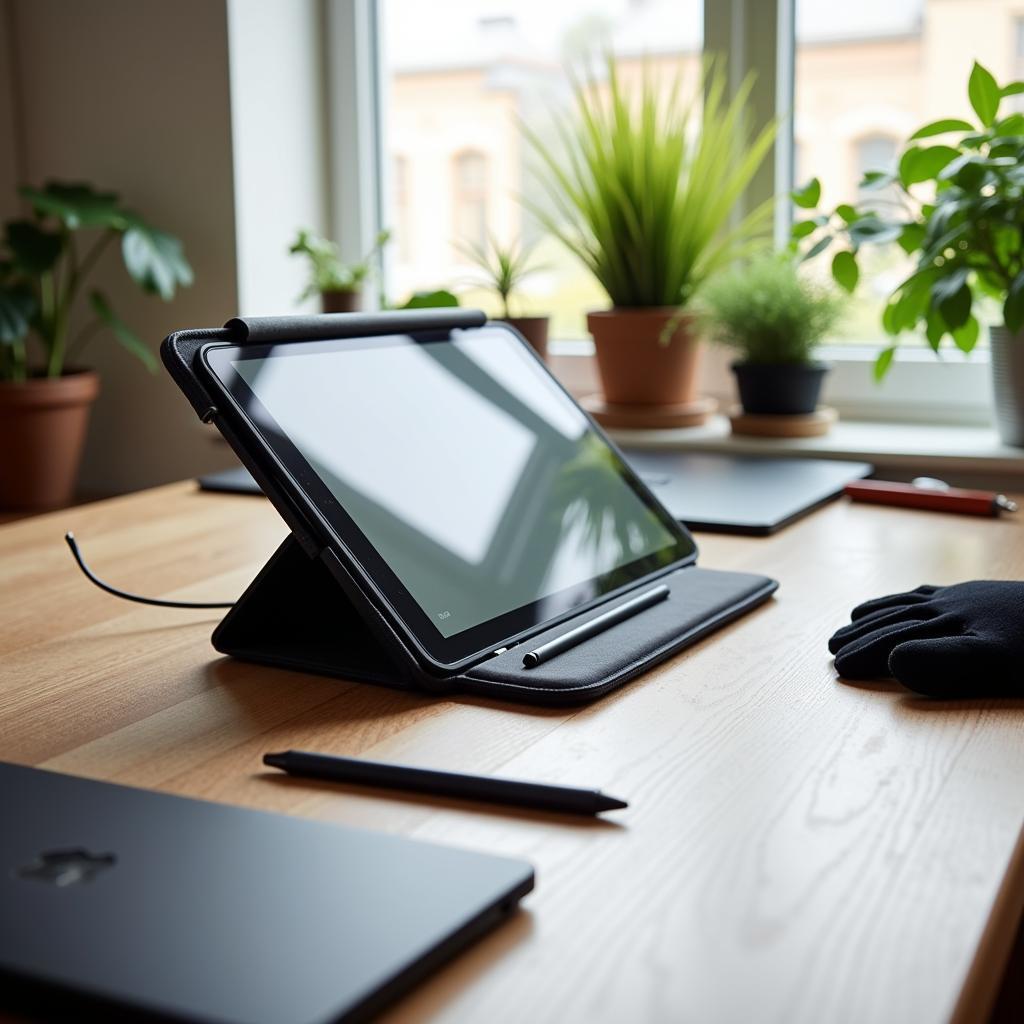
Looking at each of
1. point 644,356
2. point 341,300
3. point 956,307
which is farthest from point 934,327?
point 341,300

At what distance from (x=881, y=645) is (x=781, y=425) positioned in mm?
997

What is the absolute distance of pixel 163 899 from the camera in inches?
20.8

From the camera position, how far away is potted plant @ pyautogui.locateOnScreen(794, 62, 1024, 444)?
150cm

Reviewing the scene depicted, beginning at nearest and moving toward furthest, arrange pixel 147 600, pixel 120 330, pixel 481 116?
pixel 147 600
pixel 120 330
pixel 481 116

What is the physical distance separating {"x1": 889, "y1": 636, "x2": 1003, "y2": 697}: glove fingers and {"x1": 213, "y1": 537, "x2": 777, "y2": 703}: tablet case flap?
16 centimetres

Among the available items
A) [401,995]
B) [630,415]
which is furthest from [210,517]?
[401,995]

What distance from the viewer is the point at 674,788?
0.67 meters

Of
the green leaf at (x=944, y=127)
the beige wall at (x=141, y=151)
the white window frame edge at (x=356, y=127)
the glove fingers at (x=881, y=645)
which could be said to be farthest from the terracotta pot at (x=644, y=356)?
the glove fingers at (x=881, y=645)

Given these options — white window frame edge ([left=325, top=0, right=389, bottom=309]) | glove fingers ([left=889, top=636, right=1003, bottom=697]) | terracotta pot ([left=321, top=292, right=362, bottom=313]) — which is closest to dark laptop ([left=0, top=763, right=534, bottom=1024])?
glove fingers ([left=889, top=636, right=1003, bottom=697])

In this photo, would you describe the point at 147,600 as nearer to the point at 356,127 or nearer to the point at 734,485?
the point at 734,485

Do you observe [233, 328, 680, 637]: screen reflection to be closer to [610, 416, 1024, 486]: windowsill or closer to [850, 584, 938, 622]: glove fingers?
[850, 584, 938, 622]: glove fingers

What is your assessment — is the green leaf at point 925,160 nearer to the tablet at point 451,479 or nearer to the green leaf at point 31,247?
the tablet at point 451,479

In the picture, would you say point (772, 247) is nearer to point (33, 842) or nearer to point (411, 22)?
point (411, 22)

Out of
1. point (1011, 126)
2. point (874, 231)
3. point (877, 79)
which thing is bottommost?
point (874, 231)
